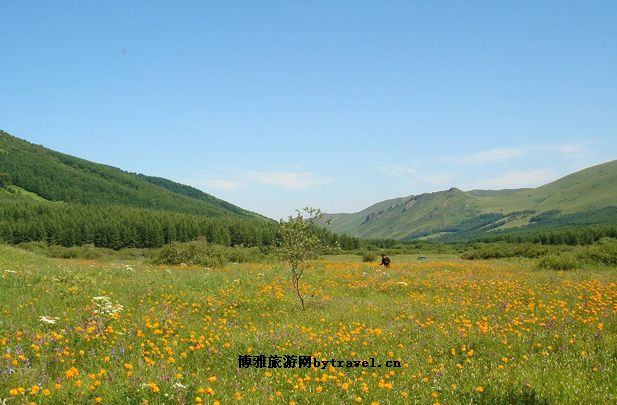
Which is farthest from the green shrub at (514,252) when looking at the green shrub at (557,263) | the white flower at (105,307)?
the white flower at (105,307)

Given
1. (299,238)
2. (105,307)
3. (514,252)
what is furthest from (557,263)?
(105,307)

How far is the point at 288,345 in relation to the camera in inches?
371

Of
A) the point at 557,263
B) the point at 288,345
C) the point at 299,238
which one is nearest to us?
the point at 288,345

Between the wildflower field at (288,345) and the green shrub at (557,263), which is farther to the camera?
the green shrub at (557,263)

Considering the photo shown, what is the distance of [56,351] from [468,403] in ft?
24.3

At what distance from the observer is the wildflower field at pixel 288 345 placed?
6.62 meters

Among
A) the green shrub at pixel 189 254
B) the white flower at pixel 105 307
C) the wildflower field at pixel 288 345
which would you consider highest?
the green shrub at pixel 189 254

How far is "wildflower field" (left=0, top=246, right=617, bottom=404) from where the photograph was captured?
6617 millimetres

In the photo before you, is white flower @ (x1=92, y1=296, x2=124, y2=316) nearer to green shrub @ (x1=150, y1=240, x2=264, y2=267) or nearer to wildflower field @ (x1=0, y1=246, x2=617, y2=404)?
wildflower field @ (x1=0, y1=246, x2=617, y2=404)

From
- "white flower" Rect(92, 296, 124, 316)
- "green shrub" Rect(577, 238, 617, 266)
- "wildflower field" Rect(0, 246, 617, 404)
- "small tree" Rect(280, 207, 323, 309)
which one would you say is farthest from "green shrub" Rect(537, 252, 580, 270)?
"white flower" Rect(92, 296, 124, 316)

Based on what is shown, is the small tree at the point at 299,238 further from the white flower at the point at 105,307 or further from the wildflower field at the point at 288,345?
the white flower at the point at 105,307

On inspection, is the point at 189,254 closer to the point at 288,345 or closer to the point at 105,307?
the point at 105,307

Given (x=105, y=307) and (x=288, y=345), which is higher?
(x=105, y=307)

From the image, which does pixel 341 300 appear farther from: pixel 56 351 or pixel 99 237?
pixel 99 237
